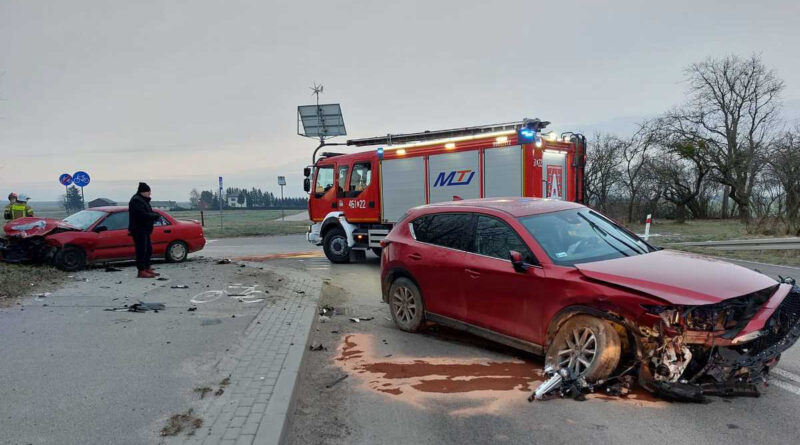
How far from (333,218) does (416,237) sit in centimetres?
788

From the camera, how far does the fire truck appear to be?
1080 cm

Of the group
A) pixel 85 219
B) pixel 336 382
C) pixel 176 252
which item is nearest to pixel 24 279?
pixel 85 219

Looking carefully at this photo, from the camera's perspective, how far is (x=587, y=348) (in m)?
4.15

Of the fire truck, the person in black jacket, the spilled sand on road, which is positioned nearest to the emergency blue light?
the fire truck

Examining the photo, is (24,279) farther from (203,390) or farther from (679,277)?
(679,277)

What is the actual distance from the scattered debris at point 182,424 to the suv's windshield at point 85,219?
932 cm

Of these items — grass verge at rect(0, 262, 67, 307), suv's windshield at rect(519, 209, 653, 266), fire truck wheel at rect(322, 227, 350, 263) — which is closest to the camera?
suv's windshield at rect(519, 209, 653, 266)

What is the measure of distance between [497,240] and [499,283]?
480 mm

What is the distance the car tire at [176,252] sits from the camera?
12.7 m

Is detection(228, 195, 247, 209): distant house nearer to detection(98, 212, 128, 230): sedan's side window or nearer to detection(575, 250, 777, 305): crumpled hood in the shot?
detection(98, 212, 128, 230): sedan's side window

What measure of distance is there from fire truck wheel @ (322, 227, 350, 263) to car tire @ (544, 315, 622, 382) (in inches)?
385

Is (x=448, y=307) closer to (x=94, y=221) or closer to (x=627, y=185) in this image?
(x=94, y=221)

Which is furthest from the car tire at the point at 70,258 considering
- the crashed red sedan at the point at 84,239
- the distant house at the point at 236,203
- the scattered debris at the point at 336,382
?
the distant house at the point at 236,203

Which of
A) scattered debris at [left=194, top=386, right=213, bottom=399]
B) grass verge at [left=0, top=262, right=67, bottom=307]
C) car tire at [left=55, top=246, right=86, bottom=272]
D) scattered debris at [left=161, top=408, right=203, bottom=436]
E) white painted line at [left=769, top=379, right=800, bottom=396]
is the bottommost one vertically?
white painted line at [left=769, top=379, right=800, bottom=396]
